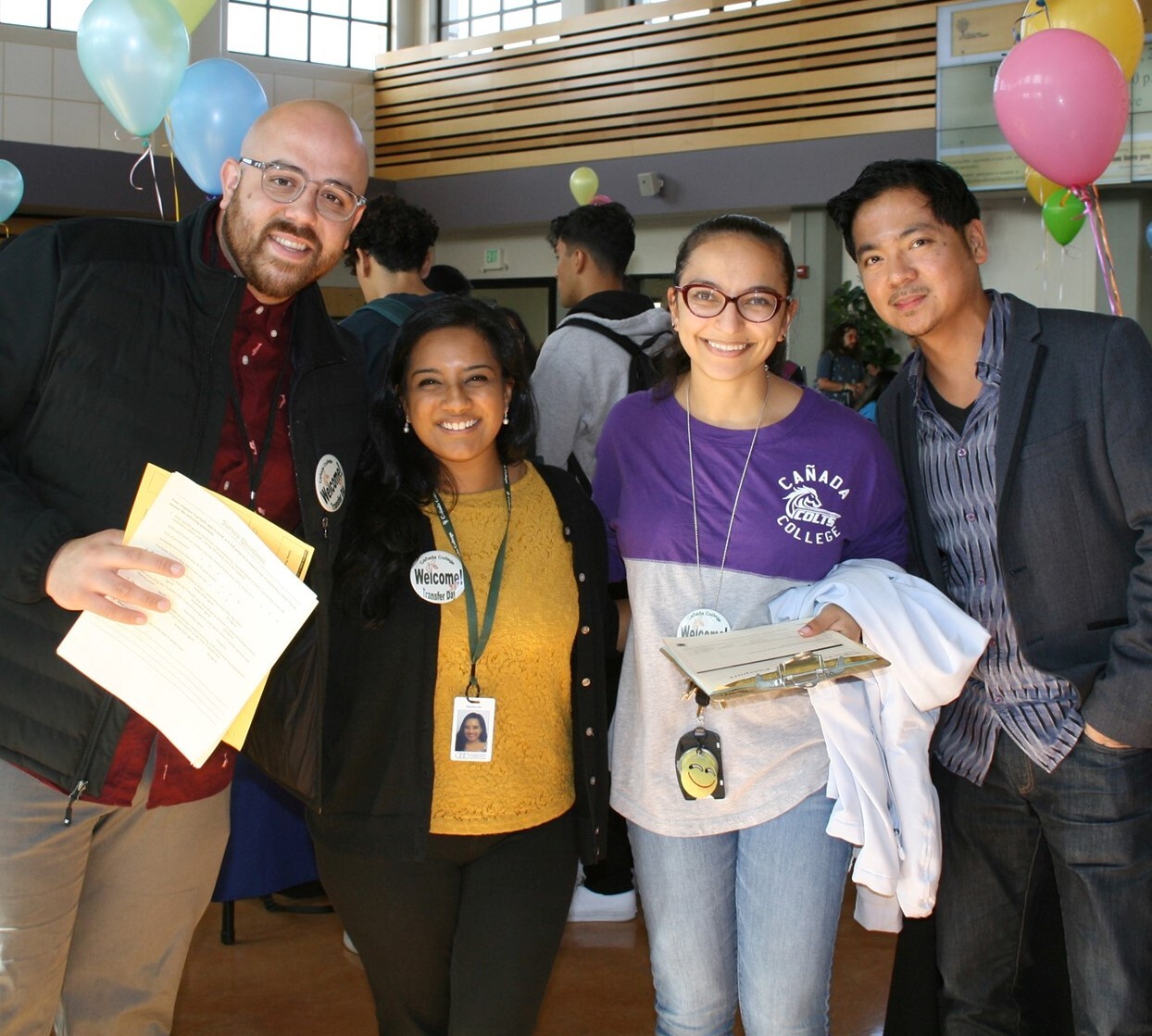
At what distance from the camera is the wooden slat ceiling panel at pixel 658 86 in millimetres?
9828

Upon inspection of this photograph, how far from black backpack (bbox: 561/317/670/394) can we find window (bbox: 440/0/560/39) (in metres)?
9.95

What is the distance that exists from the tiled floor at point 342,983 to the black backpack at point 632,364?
59.1 inches

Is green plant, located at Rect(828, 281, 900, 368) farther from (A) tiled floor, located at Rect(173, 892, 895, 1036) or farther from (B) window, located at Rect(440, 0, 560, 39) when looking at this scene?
(A) tiled floor, located at Rect(173, 892, 895, 1036)

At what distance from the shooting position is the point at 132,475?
1840 millimetres

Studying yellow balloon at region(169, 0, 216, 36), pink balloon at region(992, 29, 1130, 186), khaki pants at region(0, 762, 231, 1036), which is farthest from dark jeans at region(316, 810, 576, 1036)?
yellow balloon at region(169, 0, 216, 36)

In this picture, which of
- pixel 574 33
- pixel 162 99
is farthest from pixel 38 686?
pixel 574 33

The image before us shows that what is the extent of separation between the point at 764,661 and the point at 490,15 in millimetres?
12656

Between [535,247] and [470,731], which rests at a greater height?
[535,247]

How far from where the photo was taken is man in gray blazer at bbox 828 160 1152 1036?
2.08 m

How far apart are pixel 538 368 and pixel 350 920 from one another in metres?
1.90

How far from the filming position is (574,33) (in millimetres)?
11602

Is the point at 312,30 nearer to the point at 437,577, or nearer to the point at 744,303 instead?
the point at 744,303

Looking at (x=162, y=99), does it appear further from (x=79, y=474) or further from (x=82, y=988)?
(x=82, y=988)

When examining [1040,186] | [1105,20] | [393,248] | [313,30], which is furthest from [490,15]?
[393,248]
